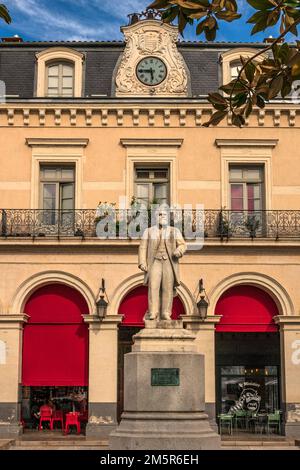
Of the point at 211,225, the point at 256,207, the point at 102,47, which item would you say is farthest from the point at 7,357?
the point at 102,47

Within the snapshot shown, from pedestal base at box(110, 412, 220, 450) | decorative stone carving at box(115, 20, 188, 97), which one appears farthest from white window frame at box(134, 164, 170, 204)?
pedestal base at box(110, 412, 220, 450)

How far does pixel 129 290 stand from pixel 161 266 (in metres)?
11.2

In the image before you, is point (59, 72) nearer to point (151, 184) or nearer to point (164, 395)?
point (151, 184)

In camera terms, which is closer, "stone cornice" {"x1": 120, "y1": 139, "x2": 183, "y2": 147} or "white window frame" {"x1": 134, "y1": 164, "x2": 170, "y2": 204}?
"stone cornice" {"x1": 120, "y1": 139, "x2": 183, "y2": 147}

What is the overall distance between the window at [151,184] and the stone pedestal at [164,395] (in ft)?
42.8

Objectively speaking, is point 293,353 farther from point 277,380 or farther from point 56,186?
point 56,186

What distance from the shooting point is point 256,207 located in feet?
89.9

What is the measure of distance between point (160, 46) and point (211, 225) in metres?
6.77

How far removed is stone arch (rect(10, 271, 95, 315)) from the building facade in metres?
0.04

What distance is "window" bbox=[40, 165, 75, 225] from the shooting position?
2736cm

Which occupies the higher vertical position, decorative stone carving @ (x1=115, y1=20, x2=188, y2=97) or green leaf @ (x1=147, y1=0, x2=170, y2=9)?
decorative stone carving @ (x1=115, y1=20, x2=188, y2=97)

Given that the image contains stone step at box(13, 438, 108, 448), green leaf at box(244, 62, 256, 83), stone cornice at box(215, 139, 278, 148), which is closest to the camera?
green leaf at box(244, 62, 256, 83)

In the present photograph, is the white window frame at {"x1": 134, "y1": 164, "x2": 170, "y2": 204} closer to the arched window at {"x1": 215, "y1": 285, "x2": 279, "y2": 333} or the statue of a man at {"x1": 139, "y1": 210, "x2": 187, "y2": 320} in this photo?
the arched window at {"x1": 215, "y1": 285, "x2": 279, "y2": 333}

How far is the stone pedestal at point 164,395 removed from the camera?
13852mm
